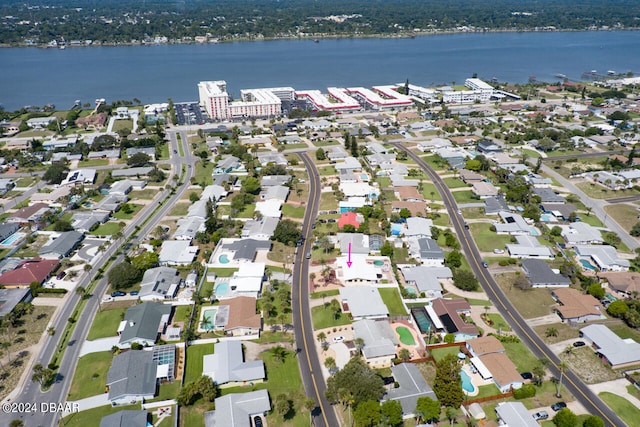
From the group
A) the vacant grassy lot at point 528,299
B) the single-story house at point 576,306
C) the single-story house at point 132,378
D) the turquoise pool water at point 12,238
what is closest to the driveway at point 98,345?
the single-story house at point 132,378

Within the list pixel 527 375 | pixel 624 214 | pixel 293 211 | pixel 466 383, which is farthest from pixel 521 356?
pixel 624 214

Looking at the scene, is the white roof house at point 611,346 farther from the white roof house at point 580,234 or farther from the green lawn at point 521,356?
the white roof house at point 580,234

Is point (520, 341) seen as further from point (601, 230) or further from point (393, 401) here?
point (601, 230)

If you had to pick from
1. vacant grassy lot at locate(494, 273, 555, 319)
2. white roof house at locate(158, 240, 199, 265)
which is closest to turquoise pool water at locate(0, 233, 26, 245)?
white roof house at locate(158, 240, 199, 265)

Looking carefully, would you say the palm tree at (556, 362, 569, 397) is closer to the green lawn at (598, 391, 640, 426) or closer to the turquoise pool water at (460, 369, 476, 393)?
the green lawn at (598, 391, 640, 426)

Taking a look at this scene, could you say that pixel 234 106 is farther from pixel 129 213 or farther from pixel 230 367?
pixel 230 367
